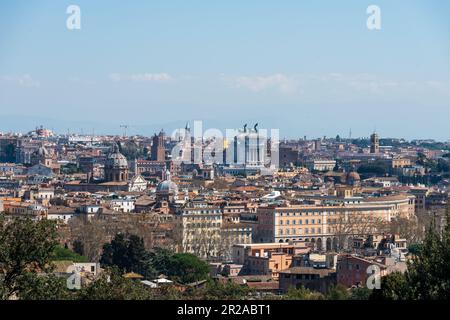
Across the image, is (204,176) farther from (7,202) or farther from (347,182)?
(7,202)

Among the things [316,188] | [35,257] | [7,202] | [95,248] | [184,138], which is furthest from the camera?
[184,138]

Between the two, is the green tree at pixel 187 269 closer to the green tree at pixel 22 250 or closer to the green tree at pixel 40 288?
the green tree at pixel 22 250

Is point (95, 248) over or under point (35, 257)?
under

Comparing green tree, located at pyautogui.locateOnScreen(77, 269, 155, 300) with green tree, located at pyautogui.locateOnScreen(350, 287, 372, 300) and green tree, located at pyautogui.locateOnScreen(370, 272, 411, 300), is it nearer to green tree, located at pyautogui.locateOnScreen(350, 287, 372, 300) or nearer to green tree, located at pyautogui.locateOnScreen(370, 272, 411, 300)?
green tree, located at pyautogui.locateOnScreen(370, 272, 411, 300)

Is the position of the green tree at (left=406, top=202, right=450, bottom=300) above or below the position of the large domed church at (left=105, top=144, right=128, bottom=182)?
above

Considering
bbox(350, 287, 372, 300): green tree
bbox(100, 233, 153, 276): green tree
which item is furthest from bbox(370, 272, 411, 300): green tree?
bbox(100, 233, 153, 276): green tree

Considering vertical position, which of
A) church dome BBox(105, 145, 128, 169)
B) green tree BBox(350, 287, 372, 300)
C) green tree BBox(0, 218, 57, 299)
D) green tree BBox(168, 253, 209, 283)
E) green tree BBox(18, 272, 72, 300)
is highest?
green tree BBox(0, 218, 57, 299)

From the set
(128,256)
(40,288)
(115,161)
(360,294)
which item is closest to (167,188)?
(115,161)
